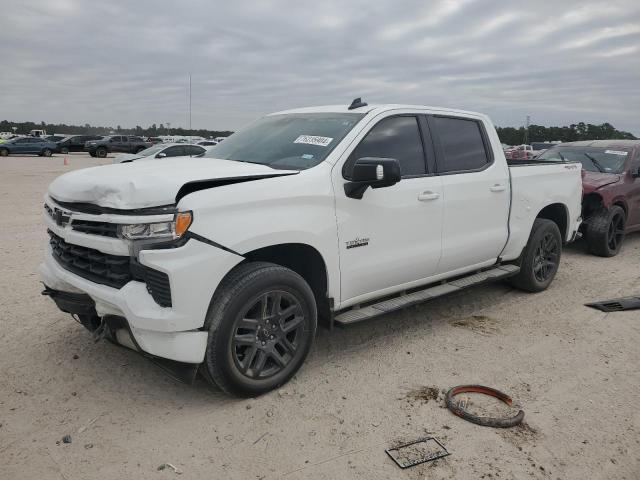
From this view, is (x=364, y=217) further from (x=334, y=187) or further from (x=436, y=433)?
(x=436, y=433)

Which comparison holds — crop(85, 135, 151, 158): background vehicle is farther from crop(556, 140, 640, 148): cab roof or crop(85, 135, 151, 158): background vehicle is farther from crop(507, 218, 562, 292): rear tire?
crop(507, 218, 562, 292): rear tire

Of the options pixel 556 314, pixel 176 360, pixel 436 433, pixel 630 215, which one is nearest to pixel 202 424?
pixel 176 360

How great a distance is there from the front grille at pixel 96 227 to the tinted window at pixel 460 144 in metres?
2.72

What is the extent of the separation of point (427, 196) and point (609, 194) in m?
5.02

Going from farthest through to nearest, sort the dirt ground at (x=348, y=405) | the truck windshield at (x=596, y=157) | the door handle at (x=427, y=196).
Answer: the truck windshield at (x=596, y=157)
the door handle at (x=427, y=196)
the dirt ground at (x=348, y=405)

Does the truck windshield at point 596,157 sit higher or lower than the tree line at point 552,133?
Answer: lower

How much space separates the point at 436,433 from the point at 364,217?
1.56m

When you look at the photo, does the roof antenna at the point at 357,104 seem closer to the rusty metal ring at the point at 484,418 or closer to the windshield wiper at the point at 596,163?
the rusty metal ring at the point at 484,418

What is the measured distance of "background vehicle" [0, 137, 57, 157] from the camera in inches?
1437

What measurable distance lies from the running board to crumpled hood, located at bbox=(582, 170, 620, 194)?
3233mm

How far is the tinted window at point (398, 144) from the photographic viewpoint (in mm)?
4133

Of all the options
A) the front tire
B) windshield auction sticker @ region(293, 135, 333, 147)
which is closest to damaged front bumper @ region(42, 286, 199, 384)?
the front tire

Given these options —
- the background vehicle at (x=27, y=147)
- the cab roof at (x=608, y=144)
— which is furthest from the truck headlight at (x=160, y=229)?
the background vehicle at (x=27, y=147)

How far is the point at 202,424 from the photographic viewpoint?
323 cm
